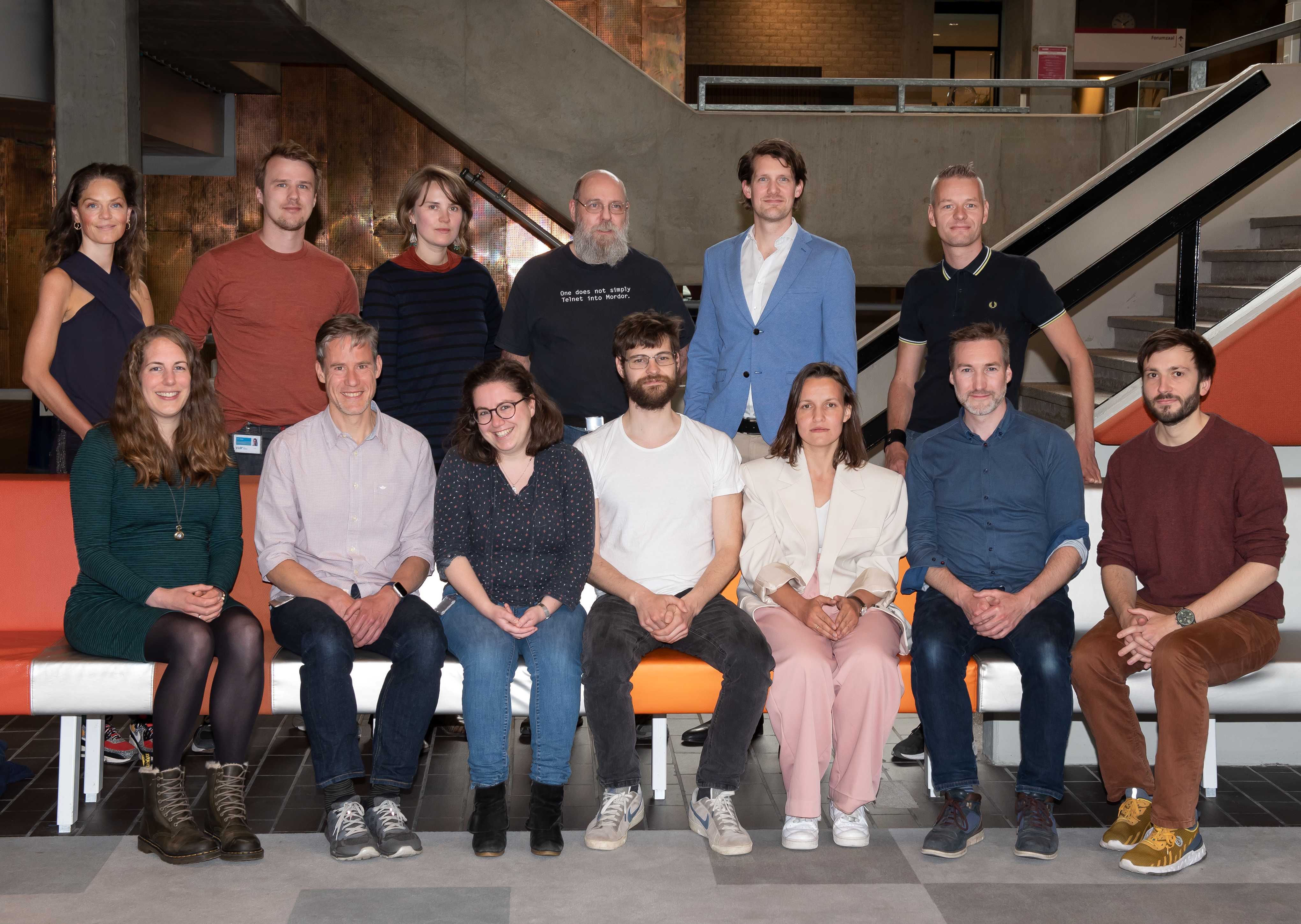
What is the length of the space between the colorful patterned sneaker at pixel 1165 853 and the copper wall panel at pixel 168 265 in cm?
1034

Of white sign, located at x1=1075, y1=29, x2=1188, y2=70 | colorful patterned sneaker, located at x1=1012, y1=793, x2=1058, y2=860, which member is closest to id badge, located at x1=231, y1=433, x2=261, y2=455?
colorful patterned sneaker, located at x1=1012, y1=793, x2=1058, y2=860

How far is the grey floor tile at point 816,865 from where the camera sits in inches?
114

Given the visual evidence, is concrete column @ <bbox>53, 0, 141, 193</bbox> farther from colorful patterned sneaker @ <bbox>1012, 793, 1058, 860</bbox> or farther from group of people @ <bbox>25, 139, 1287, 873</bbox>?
colorful patterned sneaker @ <bbox>1012, 793, 1058, 860</bbox>

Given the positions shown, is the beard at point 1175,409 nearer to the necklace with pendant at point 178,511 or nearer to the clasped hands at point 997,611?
the clasped hands at point 997,611

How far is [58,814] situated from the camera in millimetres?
3180

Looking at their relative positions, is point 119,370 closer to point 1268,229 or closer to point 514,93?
point 1268,229

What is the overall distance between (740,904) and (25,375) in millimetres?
2571

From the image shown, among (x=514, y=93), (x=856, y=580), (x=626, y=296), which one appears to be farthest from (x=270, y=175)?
(x=514, y=93)

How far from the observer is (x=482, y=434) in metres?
3.27

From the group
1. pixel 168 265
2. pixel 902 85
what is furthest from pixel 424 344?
pixel 168 265

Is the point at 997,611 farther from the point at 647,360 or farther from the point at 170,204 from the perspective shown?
the point at 170,204

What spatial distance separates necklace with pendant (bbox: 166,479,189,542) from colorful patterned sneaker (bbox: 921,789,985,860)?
2.13 m

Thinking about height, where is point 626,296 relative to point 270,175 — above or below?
below

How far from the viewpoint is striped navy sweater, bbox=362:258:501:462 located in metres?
3.65
